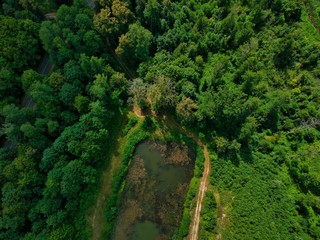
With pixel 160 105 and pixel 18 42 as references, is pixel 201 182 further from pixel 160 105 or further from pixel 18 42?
pixel 18 42

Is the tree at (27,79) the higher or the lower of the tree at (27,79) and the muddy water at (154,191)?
the higher

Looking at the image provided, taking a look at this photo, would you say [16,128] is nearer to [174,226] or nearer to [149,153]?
[149,153]

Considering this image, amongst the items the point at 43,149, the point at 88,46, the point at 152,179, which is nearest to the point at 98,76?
the point at 88,46

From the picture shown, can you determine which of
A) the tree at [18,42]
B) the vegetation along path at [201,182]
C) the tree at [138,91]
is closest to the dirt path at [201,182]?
the vegetation along path at [201,182]

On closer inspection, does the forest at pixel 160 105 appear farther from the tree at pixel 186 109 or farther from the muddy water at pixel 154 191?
the muddy water at pixel 154 191

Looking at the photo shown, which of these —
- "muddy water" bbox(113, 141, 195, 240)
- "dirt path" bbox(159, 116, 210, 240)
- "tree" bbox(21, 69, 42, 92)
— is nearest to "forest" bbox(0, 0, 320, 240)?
"tree" bbox(21, 69, 42, 92)

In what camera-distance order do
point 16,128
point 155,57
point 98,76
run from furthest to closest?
point 155,57 < point 98,76 < point 16,128

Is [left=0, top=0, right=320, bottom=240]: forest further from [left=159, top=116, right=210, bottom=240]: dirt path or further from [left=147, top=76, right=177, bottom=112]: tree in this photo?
[left=159, top=116, right=210, bottom=240]: dirt path
